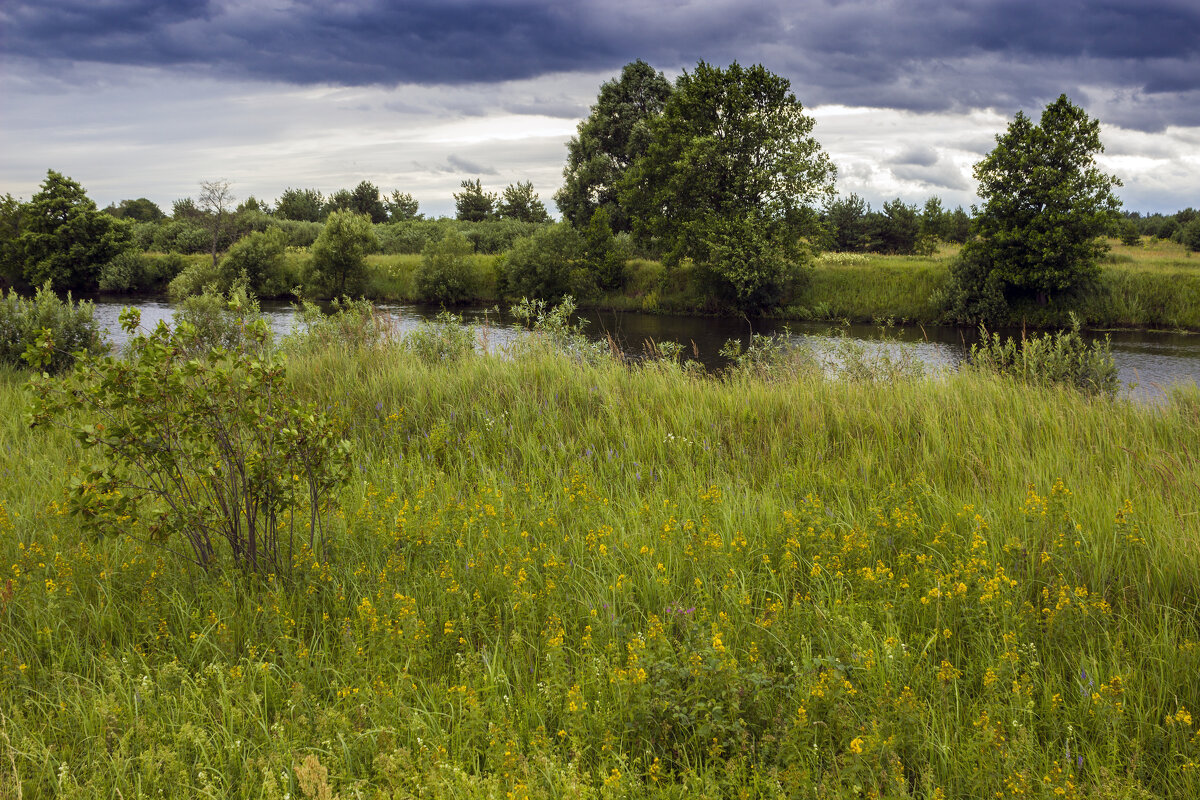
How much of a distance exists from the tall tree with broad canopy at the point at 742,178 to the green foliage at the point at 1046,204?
23.1ft

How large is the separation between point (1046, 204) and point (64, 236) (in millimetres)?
57062

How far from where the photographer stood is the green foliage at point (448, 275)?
41188 millimetres

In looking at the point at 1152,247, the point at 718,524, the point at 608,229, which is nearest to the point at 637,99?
the point at 608,229

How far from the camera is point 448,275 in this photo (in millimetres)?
41188

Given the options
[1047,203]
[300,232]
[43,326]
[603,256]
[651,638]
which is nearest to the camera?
[651,638]

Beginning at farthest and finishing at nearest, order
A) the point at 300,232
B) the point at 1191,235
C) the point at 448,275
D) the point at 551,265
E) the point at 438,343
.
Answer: the point at 300,232 < the point at 1191,235 < the point at 448,275 < the point at 551,265 < the point at 438,343

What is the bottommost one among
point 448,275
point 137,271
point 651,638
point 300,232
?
point 651,638

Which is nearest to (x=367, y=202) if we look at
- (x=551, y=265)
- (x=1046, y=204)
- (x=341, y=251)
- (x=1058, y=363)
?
(x=341, y=251)

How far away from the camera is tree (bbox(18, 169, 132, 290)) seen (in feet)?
147

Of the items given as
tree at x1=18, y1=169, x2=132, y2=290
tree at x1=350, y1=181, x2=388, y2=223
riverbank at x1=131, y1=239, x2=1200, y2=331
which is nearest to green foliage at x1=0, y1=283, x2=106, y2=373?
riverbank at x1=131, y1=239, x2=1200, y2=331

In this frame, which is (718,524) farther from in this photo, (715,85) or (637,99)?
(637,99)

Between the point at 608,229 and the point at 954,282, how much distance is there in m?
18.0

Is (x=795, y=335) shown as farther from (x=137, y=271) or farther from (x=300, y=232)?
(x=300, y=232)

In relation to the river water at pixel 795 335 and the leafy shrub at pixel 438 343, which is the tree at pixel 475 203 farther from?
the leafy shrub at pixel 438 343
